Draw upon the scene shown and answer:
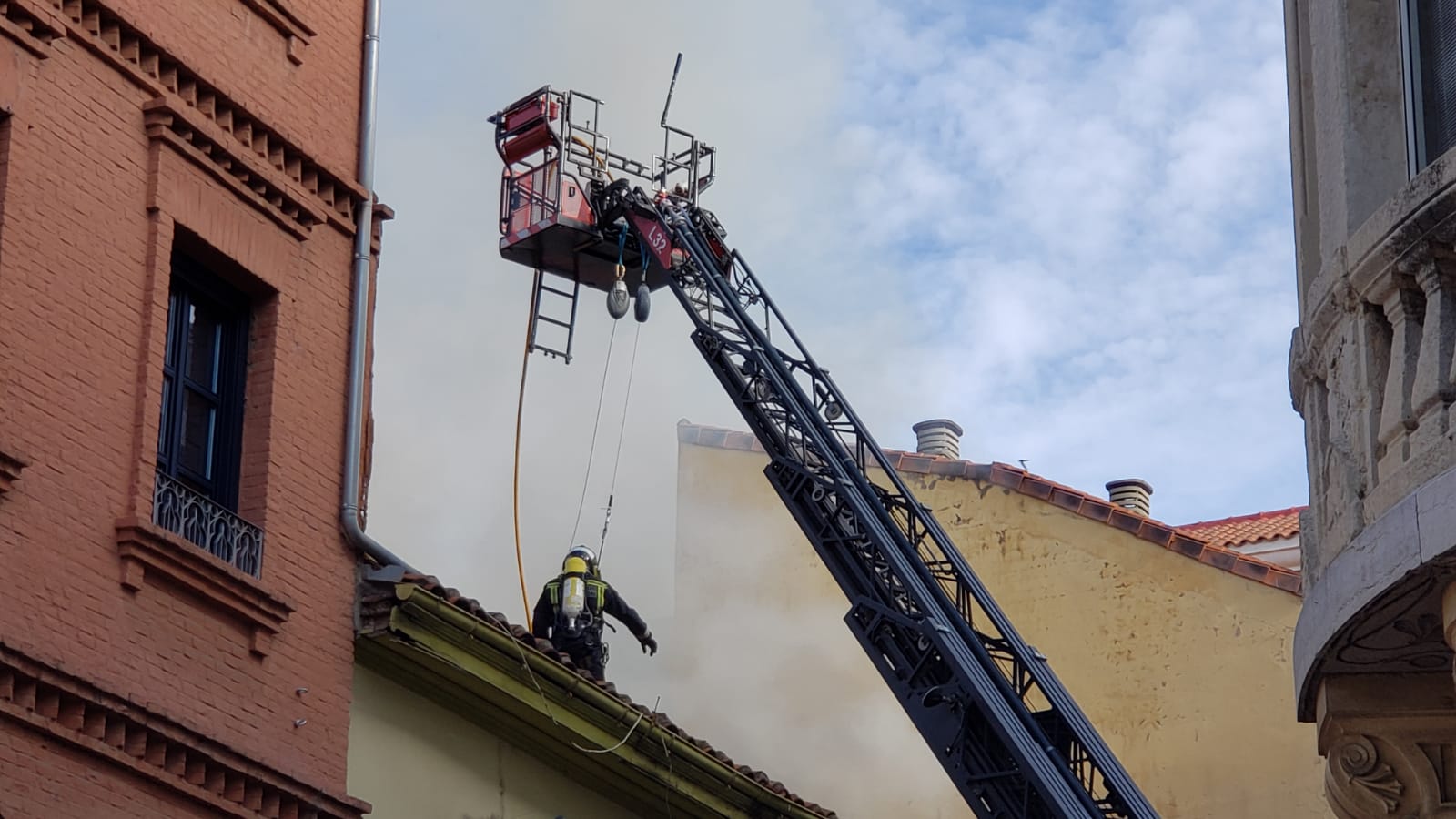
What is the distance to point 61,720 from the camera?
9523 millimetres

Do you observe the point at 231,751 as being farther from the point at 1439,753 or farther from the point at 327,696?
the point at 1439,753

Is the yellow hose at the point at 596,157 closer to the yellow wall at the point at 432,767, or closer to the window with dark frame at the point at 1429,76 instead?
the yellow wall at the point at 432,767

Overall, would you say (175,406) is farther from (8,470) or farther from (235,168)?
(8,470)

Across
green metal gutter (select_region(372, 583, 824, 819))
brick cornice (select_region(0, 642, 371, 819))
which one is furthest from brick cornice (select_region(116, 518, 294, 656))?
green metal gutter (select_region(372, 583, 824, 819))

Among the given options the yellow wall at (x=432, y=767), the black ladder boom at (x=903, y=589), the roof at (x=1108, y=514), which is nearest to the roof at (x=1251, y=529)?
the roof at (x=1108, y=514)

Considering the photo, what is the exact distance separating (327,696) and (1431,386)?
5.96 meters

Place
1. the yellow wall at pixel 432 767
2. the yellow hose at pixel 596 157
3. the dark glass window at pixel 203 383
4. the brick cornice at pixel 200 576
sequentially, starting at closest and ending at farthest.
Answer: the brick cornice at pixel 200 576 → the dark glass window at pixel 203 383 → the yellow wall at pixel 432 767 → the yellow hose at pixel 596 157

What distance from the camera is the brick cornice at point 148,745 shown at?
933 cm

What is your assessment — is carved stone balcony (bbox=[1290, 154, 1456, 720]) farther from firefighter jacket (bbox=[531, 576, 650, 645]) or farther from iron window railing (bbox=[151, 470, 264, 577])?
firefighter jacket (bbox=[531, 576, 650, 645])

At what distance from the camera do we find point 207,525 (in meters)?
10.9

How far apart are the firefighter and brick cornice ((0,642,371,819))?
12.8 feet

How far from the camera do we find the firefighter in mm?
15016

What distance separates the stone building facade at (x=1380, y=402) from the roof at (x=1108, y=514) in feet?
43.6

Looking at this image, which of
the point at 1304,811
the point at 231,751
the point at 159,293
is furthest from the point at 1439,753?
the point at 1304,811
